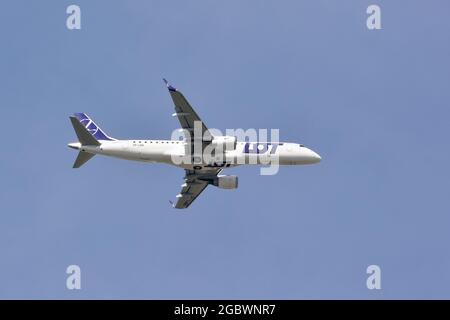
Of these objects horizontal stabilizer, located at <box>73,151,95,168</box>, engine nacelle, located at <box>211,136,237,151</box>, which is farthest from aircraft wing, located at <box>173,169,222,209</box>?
horizontal stabilizer, located at <box>73,151,95,168</box>

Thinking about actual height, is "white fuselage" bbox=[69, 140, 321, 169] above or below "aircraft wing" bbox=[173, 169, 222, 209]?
above

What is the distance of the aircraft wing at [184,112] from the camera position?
216 ft

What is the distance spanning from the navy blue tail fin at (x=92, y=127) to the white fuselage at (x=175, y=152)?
206 cm

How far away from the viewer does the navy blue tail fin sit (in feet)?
241

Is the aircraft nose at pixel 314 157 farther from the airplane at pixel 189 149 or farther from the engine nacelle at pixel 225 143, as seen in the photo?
the engine nacelle at pixel 225 143

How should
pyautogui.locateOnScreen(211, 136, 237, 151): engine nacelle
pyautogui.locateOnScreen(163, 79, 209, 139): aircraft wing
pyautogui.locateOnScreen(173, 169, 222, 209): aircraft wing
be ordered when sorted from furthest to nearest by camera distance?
pyautogui.locateOnScreen(173, 169, 222, 209): aircraft wing
pyautogui.locateOnScreen(211, 136, 237, 151): engine nacelle
pyautogui.locateOnScreen(163, 79, 209, 139): aircraft wing

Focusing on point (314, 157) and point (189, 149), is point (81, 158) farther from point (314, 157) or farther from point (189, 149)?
point (314, 157)

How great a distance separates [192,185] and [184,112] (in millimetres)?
12525

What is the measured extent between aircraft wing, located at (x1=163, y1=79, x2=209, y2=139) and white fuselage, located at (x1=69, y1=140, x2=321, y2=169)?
255 centimetres

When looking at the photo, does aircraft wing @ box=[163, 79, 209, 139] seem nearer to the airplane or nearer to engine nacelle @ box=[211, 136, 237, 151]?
the airplane

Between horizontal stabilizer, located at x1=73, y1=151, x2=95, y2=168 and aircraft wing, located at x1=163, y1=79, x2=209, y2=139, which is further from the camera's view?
horizontal stabilizer, located at x1=73, y1=151, x2=95, y2=168

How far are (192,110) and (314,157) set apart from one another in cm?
1330

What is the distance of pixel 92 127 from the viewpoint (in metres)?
74.8

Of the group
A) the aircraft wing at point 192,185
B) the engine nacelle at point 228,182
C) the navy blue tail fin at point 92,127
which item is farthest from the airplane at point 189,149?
the aircraft wing at point 192,185
